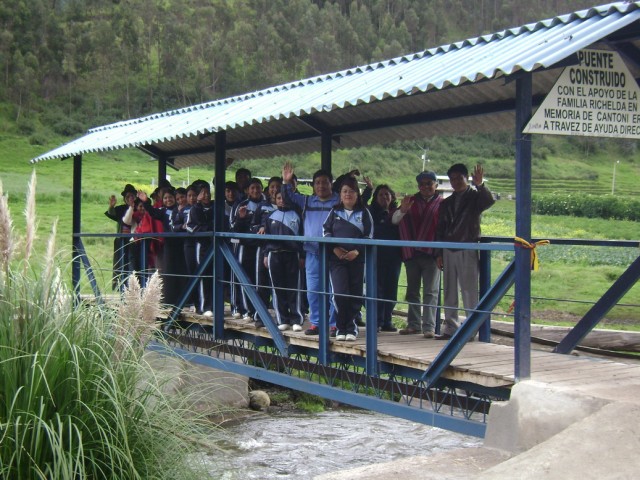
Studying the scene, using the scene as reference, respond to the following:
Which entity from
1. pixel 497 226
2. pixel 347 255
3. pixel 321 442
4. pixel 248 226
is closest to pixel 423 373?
pixel 347 255

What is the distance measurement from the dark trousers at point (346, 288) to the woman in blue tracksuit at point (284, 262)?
0.73 metres

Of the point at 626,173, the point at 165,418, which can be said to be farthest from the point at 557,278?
the point at 626,173

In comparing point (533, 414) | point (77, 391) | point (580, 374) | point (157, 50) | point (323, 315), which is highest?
point (157, 50)

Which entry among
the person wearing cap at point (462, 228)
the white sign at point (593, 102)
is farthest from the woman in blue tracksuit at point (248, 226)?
the white sign at point (593, 102)

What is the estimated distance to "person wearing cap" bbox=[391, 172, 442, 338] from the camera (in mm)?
7230

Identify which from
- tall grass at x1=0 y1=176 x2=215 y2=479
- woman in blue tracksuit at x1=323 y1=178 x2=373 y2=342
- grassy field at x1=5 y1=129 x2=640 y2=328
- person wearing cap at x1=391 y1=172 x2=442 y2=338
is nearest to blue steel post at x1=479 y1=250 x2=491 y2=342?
person wearing cap at x1=391 y1=172 x2=442 y2=338

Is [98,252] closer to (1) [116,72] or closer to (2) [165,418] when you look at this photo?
(2) [165,418]

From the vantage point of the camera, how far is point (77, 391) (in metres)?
3.85

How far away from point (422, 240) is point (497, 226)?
2073cm

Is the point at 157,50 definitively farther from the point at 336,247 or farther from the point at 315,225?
the point at 336,247

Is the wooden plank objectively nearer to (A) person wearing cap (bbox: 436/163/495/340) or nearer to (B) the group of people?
(B) the group of people

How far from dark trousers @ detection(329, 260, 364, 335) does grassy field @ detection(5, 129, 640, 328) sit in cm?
266

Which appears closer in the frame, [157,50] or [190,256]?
[190,256]

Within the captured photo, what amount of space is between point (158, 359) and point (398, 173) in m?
36.6
